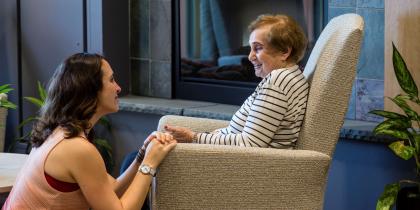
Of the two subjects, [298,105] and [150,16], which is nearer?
[298,105]

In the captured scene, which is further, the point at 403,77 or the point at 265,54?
the point at 403,77

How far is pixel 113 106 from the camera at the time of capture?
210cm

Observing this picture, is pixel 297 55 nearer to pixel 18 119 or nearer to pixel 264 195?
pixel 264 195

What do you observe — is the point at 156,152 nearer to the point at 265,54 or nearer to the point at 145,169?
the point at 145,169

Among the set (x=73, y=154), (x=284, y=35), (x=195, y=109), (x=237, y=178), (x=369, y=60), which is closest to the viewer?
(x=73, y=154)

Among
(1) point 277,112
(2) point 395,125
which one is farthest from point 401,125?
(1) point 277,112

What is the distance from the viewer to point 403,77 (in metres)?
2.68

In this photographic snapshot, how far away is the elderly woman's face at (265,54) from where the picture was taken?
2424 mm

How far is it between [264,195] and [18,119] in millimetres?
2223

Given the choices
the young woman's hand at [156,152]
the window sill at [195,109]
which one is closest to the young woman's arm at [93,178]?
the young woman's hand at [156,152]

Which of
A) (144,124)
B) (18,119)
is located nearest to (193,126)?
(144,124)

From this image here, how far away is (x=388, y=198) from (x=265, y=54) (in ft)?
2.25

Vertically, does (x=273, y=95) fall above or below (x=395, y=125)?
above

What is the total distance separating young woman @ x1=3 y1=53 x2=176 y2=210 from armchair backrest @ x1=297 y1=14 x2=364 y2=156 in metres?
0.50
